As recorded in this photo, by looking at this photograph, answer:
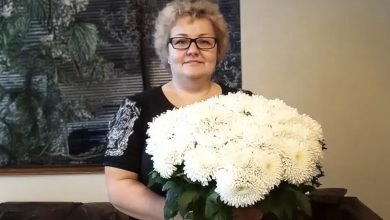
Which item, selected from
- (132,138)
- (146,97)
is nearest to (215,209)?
(132,138)

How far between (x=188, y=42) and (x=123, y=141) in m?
0.35

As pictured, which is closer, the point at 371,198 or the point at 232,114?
the point at 232,114

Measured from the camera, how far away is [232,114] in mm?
952

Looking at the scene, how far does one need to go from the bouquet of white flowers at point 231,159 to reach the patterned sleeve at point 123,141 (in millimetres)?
229

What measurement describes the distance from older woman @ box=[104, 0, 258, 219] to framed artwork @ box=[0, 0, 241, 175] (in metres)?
0.77

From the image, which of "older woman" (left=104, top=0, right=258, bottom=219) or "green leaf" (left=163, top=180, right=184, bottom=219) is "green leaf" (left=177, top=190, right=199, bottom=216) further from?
"older woman" (left=104, top=0, right=258, bottom=219)

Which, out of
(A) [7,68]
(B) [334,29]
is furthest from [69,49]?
(B) [334,29]

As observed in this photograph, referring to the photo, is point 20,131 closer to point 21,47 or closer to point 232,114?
point 21,47

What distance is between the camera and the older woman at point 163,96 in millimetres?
1159

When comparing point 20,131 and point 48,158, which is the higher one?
point 20,131

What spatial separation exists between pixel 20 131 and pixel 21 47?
0.44 meters

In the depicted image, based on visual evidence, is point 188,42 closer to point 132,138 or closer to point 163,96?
point 163,96

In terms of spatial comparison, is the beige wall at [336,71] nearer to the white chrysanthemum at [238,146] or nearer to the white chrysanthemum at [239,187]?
the white chrysanthemum at [238,146]

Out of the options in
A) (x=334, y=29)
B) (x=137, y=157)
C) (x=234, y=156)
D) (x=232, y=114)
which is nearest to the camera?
(x=234, y=156)
